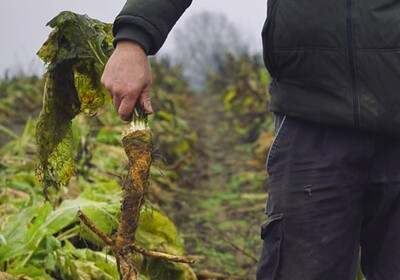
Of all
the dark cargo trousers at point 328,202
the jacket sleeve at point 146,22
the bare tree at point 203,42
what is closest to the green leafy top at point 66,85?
the jacket sleeve at point 146,22

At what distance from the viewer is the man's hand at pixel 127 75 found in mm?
1788

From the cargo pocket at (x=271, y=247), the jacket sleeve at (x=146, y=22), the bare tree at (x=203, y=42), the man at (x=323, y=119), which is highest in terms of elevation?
the bare tree at (x=203, y=42)

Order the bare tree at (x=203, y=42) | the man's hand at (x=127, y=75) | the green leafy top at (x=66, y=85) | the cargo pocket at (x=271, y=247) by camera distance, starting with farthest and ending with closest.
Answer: the bare tree at (x=203, y=42), the green leafy top at (x=66, y=85), the cargo pocket at (x=271, y=247), the man's hand at (x=127, y=75)

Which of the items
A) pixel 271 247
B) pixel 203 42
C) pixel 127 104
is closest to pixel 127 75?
pixel 127 104

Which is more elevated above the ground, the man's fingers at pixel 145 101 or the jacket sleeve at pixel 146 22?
the jacket sleeve at pixel 146 22


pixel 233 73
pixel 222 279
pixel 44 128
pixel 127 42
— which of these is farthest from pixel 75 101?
pixel 233 73

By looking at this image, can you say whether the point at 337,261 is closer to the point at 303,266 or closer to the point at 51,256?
the point at 303,266

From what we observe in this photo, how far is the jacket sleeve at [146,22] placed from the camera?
1.82m

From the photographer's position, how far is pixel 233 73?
1497cm

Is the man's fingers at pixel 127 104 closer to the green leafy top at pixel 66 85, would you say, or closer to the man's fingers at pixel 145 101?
the man's fingers at pixel 145 101

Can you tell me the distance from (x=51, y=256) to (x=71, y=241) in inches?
13.0

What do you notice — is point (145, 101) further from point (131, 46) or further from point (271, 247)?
point (271, 247)

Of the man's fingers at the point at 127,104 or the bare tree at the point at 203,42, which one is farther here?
the bare tree at the point at 203,42

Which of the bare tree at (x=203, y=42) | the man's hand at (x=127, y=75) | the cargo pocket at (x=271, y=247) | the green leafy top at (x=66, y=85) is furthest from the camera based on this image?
the bare tree at (x=203, y=42)
